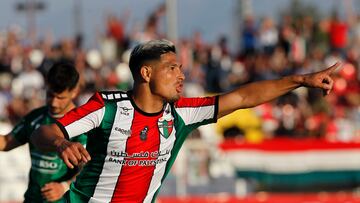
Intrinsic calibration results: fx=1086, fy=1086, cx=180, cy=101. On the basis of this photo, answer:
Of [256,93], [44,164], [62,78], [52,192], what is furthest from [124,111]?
[44,164]

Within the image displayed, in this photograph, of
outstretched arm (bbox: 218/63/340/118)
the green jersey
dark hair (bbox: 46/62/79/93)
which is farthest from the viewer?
the green jersey

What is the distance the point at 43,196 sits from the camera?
31.2 feet

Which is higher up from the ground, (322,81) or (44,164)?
(322,81)

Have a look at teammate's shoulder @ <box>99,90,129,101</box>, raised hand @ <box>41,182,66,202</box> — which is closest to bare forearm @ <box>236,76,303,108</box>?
teammate's shoulder @ <box>99,90,129,101</box>

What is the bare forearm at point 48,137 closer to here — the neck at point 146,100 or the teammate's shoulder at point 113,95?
the teammate's shoulder at point 113,95

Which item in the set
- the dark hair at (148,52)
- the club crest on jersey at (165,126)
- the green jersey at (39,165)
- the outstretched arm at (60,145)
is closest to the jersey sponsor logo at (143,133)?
the club crest on jersey at (165,126)

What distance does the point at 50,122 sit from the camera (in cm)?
962

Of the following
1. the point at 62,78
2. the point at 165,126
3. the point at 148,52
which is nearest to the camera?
the point at 148,52

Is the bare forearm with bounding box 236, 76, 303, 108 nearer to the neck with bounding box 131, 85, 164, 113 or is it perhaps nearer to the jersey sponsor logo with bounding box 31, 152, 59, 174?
the neck with bounding box 131, 85, 164, 113

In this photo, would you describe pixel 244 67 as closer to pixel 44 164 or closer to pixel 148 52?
pixel 44 164

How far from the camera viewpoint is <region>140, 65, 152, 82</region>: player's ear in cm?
780

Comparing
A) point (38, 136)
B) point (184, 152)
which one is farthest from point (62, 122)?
point (184, 152)

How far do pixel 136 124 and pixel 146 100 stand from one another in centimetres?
19

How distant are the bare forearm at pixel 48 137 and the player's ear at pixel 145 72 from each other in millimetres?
722
